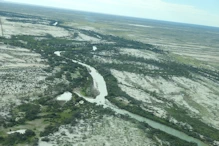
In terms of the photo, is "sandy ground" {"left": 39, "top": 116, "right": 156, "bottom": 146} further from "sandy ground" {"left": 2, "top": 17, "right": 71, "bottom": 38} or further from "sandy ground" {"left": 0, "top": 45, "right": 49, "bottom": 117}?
"sandy ground" {"left": 2, "top": 17, "right": 71, "bottom": 38}

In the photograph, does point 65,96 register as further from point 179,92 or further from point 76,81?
point 179,92

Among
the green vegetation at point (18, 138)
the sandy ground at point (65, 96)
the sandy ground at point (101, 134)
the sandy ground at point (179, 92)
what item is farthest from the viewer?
the sandy ground at point (179, 92)

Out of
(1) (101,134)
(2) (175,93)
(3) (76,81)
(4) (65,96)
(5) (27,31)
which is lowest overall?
(2) (175,93)

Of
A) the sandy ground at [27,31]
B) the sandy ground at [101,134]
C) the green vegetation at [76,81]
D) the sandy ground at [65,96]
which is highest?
the sandy ground at [27,31]

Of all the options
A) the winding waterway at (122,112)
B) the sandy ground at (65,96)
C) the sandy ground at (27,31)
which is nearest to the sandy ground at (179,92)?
the winding waterway at (122,112)

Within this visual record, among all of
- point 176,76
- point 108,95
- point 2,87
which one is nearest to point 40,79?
point 2,87

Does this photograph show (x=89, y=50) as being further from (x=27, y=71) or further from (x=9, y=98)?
(x=9, y=98)

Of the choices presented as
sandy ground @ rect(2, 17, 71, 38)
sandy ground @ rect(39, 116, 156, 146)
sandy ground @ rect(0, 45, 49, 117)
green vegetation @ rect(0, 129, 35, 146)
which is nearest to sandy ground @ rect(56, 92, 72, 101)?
sandy ground @ rect(0, 45, 49, 117)

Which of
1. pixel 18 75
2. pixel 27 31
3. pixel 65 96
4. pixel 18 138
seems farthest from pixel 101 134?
pixel 27 31

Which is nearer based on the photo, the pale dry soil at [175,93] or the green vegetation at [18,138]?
the green vegetation at [18,138]

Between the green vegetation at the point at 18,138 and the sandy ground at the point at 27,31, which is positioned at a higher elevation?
the sandy ground at the point at 27,31

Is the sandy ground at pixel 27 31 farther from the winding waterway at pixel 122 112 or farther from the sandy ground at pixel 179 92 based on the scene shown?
the sandy ground at pixel 179 92
